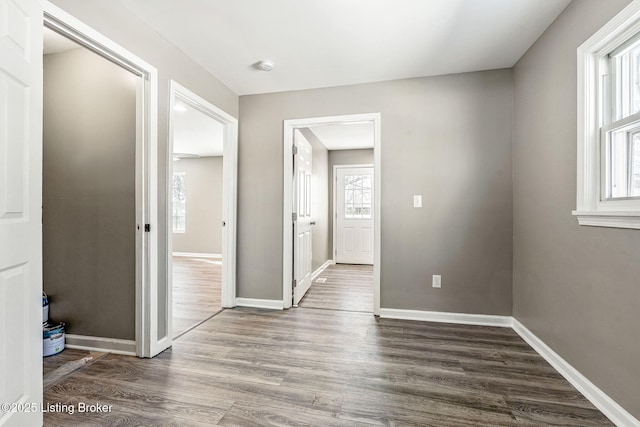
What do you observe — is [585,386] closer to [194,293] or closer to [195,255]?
[194,293]

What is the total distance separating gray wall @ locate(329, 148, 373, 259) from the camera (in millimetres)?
6141

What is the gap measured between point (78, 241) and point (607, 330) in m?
3.65

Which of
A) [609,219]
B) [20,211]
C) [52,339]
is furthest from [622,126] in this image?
[52,339]

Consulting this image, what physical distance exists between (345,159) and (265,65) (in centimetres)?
372

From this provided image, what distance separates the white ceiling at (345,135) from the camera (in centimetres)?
448

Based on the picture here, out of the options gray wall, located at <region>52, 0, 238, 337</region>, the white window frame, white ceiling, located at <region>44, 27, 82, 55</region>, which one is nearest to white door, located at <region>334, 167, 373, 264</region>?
gray wall, located at <region>52, 0, 238, 337</region>

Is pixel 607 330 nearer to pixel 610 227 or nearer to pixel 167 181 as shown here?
pixel 610 227

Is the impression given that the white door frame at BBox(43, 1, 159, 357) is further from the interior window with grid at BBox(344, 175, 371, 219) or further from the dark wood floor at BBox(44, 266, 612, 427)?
the interior window with grid at BBox(344, 175, 371, 219)

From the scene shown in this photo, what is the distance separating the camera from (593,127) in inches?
68.0

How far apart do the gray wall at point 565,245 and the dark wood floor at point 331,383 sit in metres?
0.27


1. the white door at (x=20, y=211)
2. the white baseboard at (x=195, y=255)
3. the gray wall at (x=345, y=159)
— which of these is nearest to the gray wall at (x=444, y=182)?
the white door at (x=20, y=211)

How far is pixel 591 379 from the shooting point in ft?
5.53

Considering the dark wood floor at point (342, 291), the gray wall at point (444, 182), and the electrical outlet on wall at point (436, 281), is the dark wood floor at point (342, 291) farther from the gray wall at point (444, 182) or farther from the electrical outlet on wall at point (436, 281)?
the electrical outlet on wall at point (436, 281)

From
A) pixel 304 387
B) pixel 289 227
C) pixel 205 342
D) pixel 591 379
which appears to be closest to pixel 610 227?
pixel 591 379
